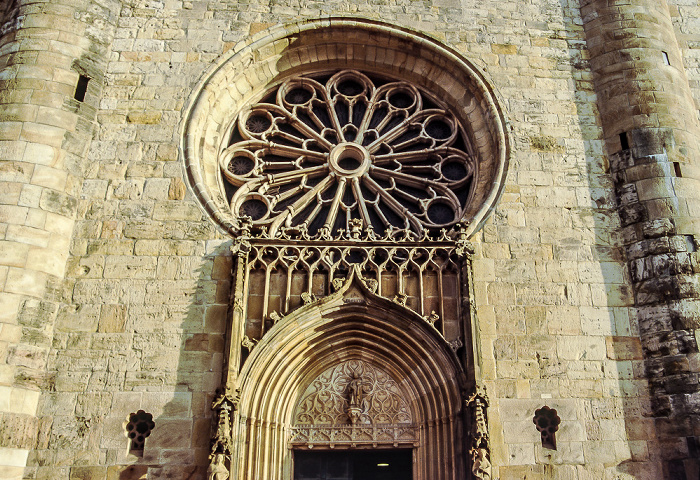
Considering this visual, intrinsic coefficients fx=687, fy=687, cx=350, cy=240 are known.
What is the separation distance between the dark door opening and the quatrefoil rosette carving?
3.04m

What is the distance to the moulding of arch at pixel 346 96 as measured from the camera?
10117 mm

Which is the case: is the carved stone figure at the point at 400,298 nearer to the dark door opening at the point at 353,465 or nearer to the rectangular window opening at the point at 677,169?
the dark door opening at the point at 353,465

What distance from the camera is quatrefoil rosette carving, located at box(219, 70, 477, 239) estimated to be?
1030cm

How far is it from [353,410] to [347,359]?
0.70m

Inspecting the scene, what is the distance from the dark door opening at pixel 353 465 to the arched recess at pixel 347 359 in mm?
221

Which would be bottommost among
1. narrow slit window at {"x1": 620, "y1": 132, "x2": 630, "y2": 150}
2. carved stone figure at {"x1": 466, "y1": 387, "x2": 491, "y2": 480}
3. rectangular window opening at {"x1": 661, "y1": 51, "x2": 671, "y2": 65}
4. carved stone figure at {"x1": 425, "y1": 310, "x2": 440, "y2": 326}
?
carved stone figure at {"x1": 466, "y1": 387, "x2": 491, "y2": 480}

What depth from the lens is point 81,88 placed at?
1026 cm

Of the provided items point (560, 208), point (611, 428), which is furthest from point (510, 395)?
point (560, 208)

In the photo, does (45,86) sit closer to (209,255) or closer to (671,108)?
(209,255)

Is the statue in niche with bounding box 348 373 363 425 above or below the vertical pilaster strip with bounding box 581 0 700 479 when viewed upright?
below

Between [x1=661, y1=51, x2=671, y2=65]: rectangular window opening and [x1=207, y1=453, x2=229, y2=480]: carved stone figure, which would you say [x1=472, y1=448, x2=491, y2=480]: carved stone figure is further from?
[x1=661, y1=51, x2=671, y2=65]: rectangular window opening

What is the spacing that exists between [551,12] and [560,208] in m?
3.77

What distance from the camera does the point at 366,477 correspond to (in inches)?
345

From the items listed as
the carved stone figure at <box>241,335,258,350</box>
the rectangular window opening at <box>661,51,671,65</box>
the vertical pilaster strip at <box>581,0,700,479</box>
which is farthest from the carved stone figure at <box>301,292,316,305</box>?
the rectangular window opening at <box>661,51,671,65</box>
